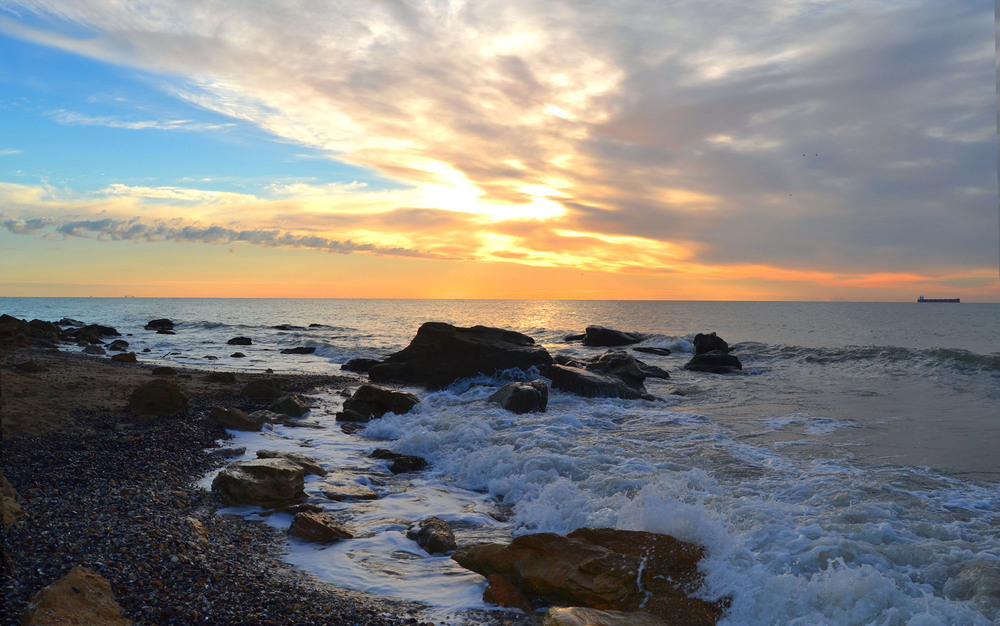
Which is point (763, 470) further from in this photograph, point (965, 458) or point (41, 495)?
point (41, 495)

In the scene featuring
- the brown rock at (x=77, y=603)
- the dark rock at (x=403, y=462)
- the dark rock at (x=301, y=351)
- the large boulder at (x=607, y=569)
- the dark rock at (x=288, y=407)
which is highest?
the brown rock at (x=77, y=603)

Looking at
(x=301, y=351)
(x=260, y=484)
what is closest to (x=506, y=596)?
(x=260, y=484)

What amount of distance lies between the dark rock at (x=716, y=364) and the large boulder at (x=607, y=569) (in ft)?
70.8

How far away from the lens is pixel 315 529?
21.2 feet

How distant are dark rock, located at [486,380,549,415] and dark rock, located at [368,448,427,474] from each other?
477 centimetres

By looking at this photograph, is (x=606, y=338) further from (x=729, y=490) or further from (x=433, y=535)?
(x=433, y=535)

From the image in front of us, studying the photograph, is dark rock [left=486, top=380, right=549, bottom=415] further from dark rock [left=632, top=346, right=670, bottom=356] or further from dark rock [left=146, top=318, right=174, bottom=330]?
dark rock [left=146, top=318, right=174, bottom=330]

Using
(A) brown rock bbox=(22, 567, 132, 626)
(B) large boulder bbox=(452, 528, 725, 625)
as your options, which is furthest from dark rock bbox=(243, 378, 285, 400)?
(A) brown rock bbox=(22, 567, 132, 626)

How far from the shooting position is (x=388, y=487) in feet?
29.0

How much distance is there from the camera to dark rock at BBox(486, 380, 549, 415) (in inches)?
584

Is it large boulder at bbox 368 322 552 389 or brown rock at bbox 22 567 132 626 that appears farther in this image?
large boulder at bbox 368 322 552 389

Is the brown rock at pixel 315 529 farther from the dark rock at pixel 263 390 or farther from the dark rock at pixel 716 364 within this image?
the dark rock at pixel 716 364

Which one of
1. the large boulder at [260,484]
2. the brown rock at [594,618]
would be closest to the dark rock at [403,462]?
the large boulder at [260,484]

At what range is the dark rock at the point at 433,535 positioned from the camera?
6348 millimetres
